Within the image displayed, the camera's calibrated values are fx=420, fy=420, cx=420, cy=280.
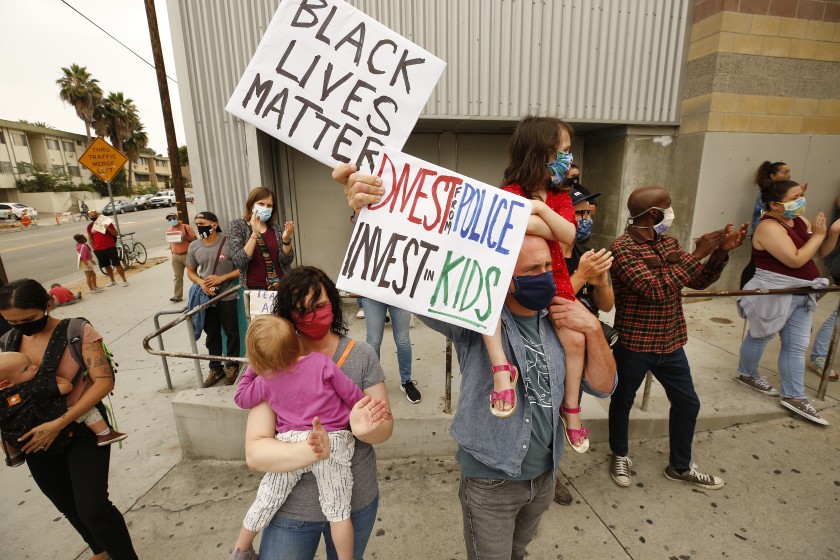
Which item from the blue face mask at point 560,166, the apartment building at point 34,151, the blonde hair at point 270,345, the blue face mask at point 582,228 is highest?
the apartment building at point 34,151

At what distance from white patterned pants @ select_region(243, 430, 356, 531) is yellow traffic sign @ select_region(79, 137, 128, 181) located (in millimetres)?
10684

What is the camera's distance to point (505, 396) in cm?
158

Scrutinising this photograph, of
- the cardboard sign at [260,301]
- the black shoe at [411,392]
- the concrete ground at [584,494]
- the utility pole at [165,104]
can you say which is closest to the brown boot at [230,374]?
the concrete ground at [584,494]

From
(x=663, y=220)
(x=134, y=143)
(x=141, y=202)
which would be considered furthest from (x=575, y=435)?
(x=134, y=143)

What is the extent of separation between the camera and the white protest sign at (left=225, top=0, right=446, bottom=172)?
1651 mm

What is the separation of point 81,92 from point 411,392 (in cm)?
5835

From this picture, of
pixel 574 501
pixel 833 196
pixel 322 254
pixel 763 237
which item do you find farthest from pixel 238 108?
pixel 833 196

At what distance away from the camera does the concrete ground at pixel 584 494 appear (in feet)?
8.41

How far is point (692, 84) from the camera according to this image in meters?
6.25

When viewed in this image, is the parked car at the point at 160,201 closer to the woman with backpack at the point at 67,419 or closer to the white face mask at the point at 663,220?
the woman with backpack at the point at 67,419

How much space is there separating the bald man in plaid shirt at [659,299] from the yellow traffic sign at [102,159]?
11.0 m

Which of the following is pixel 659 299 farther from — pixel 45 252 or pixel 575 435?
pixel 45 252

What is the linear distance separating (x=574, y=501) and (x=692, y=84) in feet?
20.7

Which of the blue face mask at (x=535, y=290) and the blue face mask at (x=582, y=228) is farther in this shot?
the blue face mask at (x=582, y=228)
